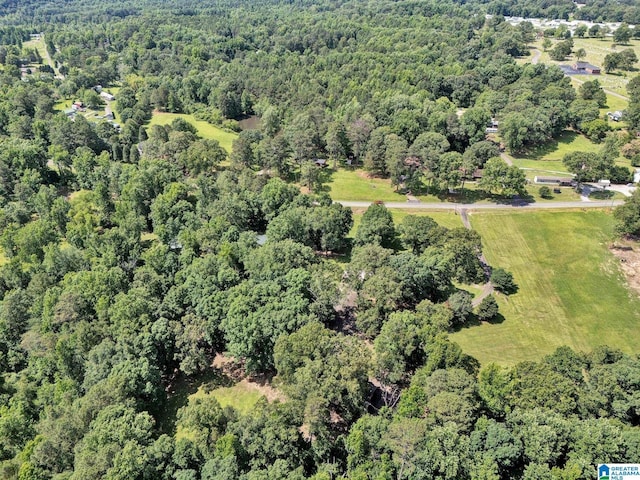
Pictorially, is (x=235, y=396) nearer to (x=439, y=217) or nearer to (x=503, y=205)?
(x=439, y=217)

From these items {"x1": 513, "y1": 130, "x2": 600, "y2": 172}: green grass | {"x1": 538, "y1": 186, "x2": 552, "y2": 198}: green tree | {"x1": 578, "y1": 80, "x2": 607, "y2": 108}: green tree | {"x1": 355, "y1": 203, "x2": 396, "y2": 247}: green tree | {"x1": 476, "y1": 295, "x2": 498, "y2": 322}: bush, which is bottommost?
{"x1": 476, "y1": 295, "x2": 498, "y2": 322}: bush

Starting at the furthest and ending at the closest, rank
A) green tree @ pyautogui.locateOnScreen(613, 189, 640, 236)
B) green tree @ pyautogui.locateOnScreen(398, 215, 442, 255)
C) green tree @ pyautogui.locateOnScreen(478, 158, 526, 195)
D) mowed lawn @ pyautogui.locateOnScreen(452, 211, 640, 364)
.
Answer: green tree @ pyautogui.locateOnScreen(478, 158, 526, 195) → green tree @ pyautogui.locateOnScreen(613, 189, 640, 236) → green tree @ pyautogui.locateOnScreen(398, 215, 442, 255) → mowed lawn @ pyautogui.locateOnScreen(452, 211, 640, 364)

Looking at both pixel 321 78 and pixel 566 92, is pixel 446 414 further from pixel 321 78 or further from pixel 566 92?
pixel 321 78

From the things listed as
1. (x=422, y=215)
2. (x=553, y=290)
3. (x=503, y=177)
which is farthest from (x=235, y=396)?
(x=503, y=177)

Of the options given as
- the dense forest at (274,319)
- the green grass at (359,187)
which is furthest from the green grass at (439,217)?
the dense forest at (274,319)

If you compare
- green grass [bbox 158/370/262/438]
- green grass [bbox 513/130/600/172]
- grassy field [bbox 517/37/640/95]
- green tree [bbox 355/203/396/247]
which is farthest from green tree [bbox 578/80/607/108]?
green grass [bbox 158/370/262/438]

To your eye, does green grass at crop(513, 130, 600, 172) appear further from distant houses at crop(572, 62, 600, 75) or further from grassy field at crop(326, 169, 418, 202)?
distant houses at crop(572, 62, 600, 75)

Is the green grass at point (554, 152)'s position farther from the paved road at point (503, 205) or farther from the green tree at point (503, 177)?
the green tree at point (503, 177)
